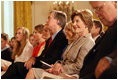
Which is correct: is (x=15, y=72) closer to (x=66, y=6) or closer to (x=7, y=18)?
(x=66, y=6)

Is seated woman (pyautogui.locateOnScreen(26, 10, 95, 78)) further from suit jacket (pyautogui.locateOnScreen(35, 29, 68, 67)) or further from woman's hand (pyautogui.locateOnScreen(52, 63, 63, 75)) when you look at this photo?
suit jacket (pyautogui.locateOnScreen(35, 29, 68, 67))

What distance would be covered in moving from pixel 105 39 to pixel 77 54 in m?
1.07

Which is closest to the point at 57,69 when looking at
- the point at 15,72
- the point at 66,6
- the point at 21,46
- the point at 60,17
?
the point at 15,72

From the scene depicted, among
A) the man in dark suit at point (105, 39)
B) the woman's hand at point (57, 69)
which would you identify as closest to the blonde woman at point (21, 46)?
the woman's hand at point (57, 69)

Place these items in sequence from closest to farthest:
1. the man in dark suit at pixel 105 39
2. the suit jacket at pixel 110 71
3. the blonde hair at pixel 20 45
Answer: the suit jacket at pixel 110 71 < the man in dark suit at pixel 105 39 < the blonde hair at pixel 20 45

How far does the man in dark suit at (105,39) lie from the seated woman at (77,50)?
2.14ft

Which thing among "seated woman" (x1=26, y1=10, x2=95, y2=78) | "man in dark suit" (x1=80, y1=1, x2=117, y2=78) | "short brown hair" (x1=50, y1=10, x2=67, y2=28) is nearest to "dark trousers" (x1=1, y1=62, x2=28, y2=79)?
"seated woman" (x1=26, y1=10, x2=95, y2=78)

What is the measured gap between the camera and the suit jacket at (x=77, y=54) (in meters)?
2.52

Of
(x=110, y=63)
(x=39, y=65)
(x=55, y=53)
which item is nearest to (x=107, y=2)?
(x=110, y=63)

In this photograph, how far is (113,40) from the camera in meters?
1.52

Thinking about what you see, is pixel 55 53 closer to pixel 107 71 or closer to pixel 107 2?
pixel 107 2

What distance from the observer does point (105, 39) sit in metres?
1.58

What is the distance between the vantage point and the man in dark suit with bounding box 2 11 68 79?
10.6 ft

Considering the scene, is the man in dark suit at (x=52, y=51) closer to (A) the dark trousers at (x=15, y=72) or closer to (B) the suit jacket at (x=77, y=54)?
(A) the dark trousers at (x=15, y=72)
